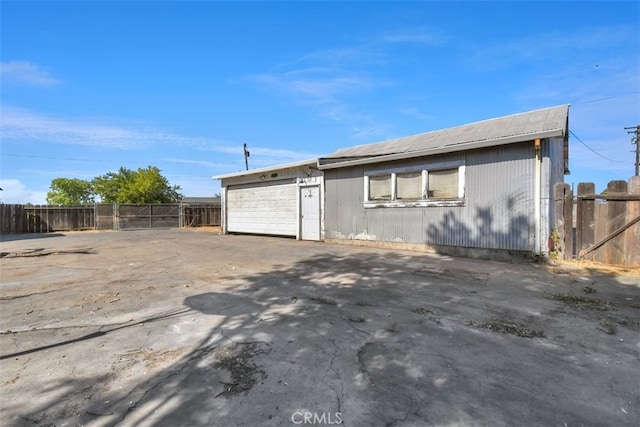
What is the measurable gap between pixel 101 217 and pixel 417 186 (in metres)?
24.5

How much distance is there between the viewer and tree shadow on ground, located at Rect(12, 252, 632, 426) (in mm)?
2145

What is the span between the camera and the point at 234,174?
17.0 metres

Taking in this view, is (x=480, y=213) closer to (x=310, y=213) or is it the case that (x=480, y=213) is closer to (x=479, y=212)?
(x=479, y=212)

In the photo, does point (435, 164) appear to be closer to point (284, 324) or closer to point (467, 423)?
point (284, 324)

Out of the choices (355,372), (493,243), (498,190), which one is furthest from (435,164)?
(355,372)

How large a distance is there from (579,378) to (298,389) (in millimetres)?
2154

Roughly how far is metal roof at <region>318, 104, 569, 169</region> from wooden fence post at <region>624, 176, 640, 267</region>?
1629 millimetres

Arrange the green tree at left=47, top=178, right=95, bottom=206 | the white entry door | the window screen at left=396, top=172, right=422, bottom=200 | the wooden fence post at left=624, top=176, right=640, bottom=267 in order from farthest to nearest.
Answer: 1. the green tree at left=47, top=178, right=95, bottom=206
2. the white entry door
3. the window screen at left=396, top=172, right=422, bottom=200
4. the wooden fence post at left=624, top=176, right=640, bottom=267

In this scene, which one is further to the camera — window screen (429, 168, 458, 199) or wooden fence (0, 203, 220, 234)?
wooden fence (0, 203, 220, 234)

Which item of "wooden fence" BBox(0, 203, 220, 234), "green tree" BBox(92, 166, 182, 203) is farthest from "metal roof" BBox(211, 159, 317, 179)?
"green tree" BBox(92, 166, 182, 203)

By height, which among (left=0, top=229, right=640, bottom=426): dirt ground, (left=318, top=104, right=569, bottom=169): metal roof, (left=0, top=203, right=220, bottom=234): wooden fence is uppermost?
(left=318, top=104, right=569, bottom=169): metal roof

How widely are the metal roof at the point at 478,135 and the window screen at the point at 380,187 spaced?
0.63 m

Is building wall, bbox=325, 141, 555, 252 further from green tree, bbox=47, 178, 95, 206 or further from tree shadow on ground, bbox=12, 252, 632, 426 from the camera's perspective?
green tree, bbox=47, 178, 95, 206

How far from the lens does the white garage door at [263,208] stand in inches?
563
